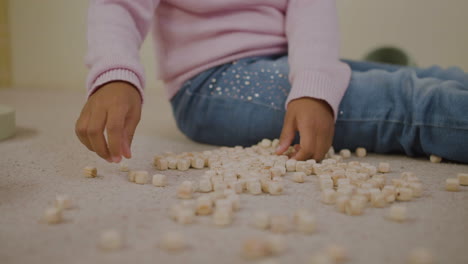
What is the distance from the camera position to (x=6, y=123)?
3.97 ft

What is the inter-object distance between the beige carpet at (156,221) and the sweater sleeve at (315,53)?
0.19m

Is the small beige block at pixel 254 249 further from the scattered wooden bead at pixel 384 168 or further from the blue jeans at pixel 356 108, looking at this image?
the blue jeans at pixel 356 108

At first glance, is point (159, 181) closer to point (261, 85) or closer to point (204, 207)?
point (204, 207)

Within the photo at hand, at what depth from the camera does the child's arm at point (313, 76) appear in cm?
92

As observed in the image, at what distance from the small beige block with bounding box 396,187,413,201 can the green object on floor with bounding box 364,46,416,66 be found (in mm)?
1804

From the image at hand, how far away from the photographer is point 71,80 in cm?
285

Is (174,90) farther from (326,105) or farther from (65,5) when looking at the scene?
(65,5)

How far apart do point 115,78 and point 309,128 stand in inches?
14.3

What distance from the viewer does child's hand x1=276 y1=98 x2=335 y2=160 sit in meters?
0.91

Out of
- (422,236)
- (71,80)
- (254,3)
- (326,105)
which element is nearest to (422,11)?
(254,3)

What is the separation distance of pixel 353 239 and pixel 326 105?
0.47 metres

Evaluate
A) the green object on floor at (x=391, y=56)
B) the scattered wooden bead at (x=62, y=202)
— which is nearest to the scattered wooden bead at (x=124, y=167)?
the scattered wooden bead at (x=62, y=202)

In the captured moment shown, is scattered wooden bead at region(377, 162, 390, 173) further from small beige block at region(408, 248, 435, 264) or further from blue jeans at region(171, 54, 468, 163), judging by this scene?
small beige block at region(408, 248, 435, 264)

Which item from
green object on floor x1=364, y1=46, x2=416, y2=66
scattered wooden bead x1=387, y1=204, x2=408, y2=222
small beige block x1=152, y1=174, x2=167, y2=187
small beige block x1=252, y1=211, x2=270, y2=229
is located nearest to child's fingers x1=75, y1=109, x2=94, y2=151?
small beige block x1=152, y1=174, x2=167, y2=187
